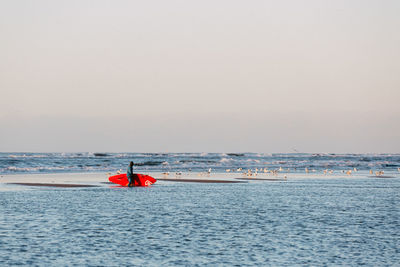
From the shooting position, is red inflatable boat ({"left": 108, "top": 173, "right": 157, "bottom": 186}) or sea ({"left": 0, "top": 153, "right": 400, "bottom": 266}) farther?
red inflatable boat ({"left": 108, "top": 173, "right": 157, "bottom": 186})

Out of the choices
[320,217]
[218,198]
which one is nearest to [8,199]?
[218,198]

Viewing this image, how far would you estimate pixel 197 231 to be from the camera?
21094 millimetres

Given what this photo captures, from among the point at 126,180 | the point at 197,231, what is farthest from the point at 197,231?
the point at 126,180

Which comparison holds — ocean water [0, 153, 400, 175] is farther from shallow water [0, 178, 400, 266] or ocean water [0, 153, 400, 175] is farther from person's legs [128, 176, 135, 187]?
shallow water [0, 178, 400, 266]

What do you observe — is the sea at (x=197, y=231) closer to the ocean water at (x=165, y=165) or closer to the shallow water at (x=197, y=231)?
the shallow water at (x=197, y=231)

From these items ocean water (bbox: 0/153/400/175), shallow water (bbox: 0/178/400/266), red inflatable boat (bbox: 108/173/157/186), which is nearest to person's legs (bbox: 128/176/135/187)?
red inflatable boat (bbox: 108/173/157/186)

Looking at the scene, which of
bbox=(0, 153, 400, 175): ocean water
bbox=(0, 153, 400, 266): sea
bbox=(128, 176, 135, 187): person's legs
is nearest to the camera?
bbox=(0, 153, 400, 266): sea

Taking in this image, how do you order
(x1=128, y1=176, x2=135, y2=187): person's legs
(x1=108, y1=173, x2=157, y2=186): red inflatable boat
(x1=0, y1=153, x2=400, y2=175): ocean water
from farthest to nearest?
(x1=0, y1=153, x2=400, y2=175): ocean water, (x1=108, y1=173, x2=157, y2=186): red inflatable boat, (x1=128, y1=176, x2=135, y2=187): person's legs

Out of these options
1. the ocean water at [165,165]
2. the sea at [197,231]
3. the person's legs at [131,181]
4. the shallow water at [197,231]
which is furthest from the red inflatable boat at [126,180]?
the ocean water at [165,165]

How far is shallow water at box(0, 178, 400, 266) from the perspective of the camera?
16438 millimetres

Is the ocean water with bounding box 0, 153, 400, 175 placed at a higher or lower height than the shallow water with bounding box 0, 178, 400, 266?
higher

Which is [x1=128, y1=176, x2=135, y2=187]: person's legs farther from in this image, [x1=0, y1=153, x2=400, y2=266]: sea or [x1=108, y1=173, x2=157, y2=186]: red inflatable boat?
[x1=0, y1=153, x2=400, y2=266]: sea

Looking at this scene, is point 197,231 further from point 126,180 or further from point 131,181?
point 126,180

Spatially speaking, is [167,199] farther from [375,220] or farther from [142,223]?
[375,220]
